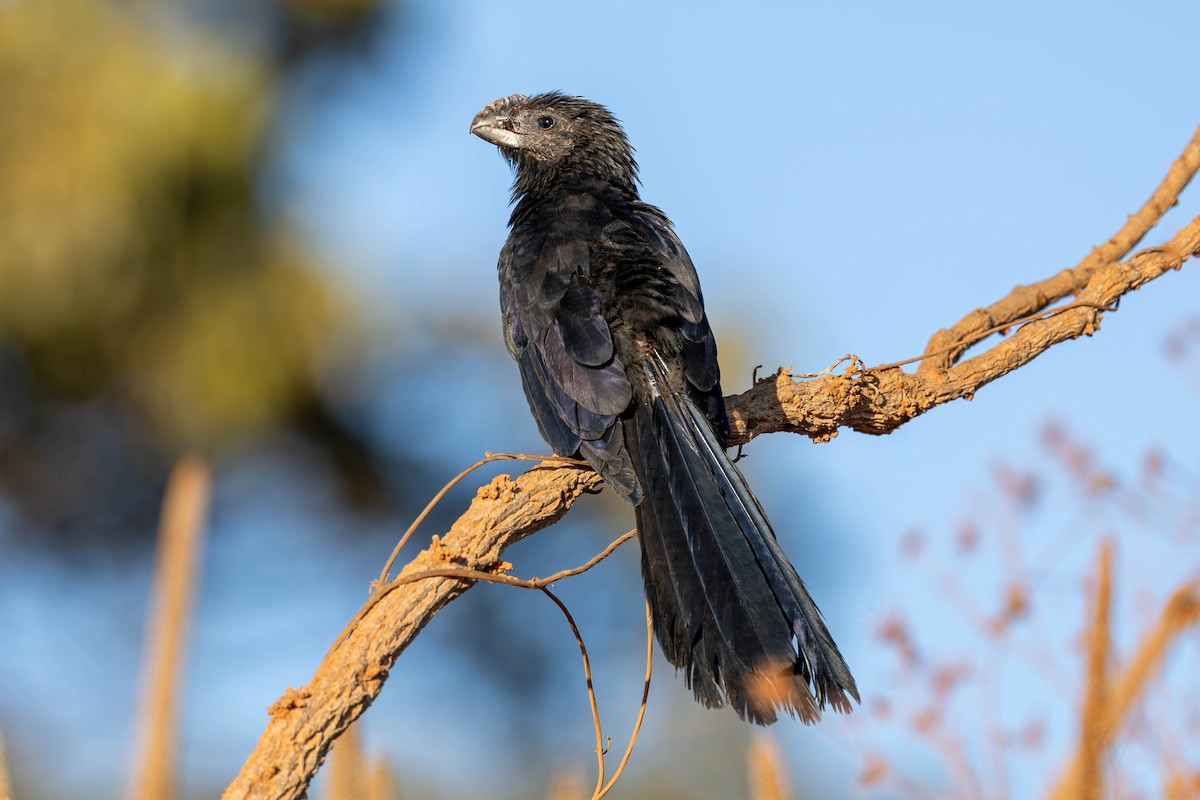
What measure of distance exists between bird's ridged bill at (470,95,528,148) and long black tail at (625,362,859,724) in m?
1.61

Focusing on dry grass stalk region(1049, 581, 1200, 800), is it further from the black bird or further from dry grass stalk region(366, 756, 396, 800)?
dry grass stalk region(366, 756, 396, 800)

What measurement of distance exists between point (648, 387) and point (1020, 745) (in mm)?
1247

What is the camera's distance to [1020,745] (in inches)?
96.4

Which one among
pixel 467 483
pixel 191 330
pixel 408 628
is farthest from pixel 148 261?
pixel 408 628

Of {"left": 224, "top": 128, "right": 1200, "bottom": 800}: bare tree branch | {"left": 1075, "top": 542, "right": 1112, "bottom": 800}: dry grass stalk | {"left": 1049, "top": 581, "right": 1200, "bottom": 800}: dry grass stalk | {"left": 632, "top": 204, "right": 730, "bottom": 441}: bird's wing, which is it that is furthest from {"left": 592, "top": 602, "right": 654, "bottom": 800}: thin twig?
{"left": 1075, "top": 542, "right": 1112, "bottom": 800}: dry grass stalk

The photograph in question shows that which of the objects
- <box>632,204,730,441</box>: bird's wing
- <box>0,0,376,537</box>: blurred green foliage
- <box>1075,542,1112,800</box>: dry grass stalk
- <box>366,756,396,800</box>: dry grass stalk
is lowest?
→ <box>1075,542,1112,800</box>: dry grass stalk

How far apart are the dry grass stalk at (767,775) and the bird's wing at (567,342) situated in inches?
48.5

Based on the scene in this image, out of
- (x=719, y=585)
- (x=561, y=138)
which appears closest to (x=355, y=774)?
(x=719, y=585)

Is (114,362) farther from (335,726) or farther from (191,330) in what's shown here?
(335,726)

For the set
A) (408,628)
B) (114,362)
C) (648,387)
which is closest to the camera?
(408,628)

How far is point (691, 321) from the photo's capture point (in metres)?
3.37

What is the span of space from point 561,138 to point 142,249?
21.1 feet

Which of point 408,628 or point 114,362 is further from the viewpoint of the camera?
point 114,362

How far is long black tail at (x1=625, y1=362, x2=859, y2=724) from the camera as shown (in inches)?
92.2
